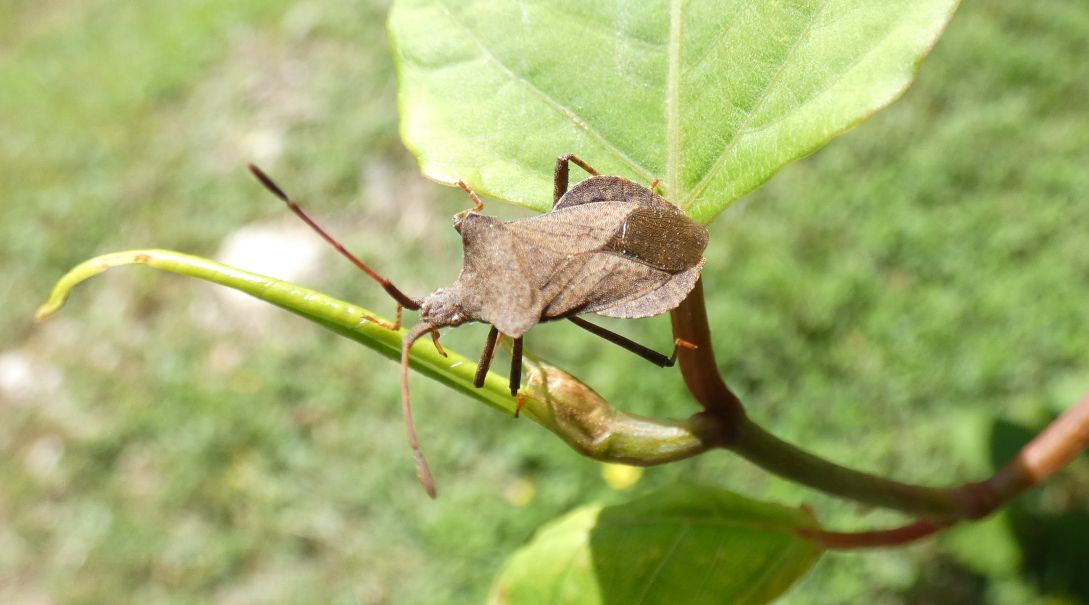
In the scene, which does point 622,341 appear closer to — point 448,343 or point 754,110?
point 754,110

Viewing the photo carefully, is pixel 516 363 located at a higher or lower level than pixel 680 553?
higher

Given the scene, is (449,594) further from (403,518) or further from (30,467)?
(30,467)

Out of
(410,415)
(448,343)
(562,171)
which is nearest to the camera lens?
(410,415)

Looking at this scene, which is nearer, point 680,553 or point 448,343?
point 680,553

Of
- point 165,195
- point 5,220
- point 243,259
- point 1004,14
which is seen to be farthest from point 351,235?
point 1004,14

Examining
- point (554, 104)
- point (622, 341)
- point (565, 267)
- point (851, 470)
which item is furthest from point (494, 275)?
point (851, 470)

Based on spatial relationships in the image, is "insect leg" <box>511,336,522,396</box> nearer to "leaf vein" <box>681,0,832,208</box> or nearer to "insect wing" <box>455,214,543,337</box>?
"insect wing" <box>455,214,543,337</box>

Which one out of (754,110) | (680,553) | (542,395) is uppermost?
(754,110)
